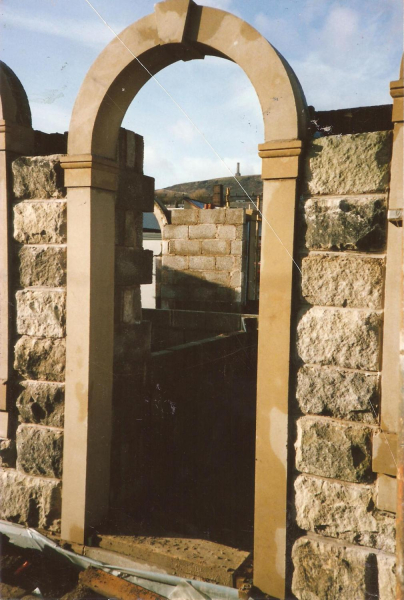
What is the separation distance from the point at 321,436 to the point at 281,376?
0.37 metres

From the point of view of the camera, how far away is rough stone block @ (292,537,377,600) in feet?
8.24

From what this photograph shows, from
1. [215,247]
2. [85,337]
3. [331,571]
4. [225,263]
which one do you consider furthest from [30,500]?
[215,247]

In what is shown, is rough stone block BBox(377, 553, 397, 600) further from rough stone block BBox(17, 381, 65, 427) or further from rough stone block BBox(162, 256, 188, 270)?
rough stone block BBox(162, 256, 188, 270)

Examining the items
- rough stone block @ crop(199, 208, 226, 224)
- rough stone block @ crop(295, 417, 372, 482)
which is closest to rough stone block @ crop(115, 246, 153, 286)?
rough stone block @ crop(295, 417, 372, 482)

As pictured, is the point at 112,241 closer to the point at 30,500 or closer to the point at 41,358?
the point at 41,358

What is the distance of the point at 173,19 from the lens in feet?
9.48

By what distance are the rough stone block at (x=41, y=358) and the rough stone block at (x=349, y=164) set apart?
1913 mm

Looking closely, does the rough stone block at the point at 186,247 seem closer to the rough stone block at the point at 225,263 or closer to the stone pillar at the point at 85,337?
the rough stone block at the point at 225,263

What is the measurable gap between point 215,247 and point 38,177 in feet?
17.3

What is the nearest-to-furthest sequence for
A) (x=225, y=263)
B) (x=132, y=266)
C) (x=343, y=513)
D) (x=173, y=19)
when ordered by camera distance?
(x=343, y=513)
(x=173, y=19)
(x=132, y=266)
(x=225, y=263)

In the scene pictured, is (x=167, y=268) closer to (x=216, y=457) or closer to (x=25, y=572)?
(x=216, y=457)

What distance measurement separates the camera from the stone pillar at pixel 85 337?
3.19 m

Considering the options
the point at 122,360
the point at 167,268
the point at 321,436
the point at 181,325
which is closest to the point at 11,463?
the point at 122,360

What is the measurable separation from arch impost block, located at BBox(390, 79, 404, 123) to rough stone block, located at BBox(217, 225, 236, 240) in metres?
5.91
